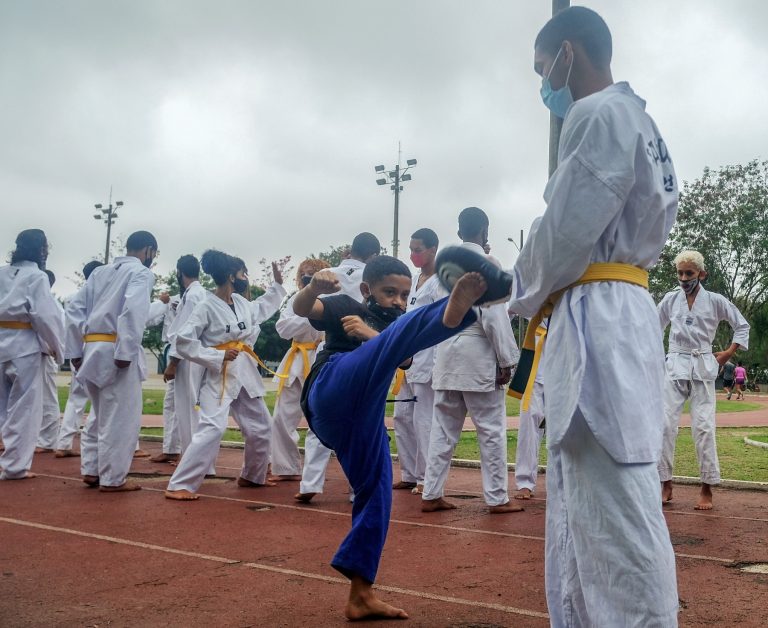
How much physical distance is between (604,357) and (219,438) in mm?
5620

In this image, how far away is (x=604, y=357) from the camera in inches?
105

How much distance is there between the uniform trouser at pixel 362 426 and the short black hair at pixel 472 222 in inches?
127

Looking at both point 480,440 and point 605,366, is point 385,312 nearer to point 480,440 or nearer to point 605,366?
point 605,366

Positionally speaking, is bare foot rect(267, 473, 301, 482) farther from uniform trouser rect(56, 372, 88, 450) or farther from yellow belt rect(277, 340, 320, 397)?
uniform trouser rect(56, 372, 88, 450)

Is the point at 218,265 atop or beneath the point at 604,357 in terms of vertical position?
atop

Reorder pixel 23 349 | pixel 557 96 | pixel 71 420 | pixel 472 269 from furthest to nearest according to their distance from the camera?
pixel 71 420 → pixel 23 349 → pixel 557 96 → pixel 472 269

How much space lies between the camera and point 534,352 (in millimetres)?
3443

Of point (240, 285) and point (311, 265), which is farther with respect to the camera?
point (240, 285)

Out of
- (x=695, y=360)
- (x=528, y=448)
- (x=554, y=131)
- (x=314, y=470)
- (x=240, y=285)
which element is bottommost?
(x=314, y=470)

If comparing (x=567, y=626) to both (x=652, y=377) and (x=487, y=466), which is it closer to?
(x=652, y=377)

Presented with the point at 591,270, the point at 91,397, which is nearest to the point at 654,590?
the point at 591,270

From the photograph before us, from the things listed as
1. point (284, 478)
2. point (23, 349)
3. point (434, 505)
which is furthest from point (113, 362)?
point (434, 505)

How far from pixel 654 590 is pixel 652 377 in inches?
27.2

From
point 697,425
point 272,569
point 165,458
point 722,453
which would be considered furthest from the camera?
point 722,453
